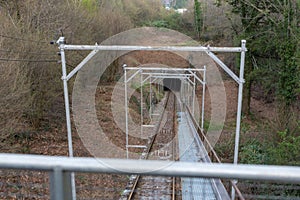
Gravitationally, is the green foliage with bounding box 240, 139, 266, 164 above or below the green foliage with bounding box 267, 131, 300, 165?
below

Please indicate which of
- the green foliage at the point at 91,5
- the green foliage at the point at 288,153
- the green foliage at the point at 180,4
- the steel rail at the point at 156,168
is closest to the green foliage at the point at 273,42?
the green foliage at the point at 288,153

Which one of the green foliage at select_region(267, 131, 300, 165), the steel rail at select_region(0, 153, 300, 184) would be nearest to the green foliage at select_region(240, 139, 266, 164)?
the green foliage at select_region(267, 131, 300, 165)

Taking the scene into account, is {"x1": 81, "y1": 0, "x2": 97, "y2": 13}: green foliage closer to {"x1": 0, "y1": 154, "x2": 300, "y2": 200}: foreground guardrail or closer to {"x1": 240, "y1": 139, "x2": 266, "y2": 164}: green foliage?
{"x1": 240, "y1": 139, "x2": 266, "y2": 164}: green foliage

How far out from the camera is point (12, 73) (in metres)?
7.75

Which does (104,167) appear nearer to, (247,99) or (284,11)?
(284,11)

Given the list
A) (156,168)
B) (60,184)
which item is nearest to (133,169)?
(156,168)

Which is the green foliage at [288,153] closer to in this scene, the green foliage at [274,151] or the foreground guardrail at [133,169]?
the green foliage at [274,151]

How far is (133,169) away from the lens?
1.10 metres

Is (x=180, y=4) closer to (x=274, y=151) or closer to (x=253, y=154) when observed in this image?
(x=253, y=154)

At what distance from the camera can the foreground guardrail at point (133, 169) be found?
104 cm

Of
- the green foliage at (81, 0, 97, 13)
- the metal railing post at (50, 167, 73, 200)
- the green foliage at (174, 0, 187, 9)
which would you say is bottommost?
the metal railing post at (50, 167, 73, 200)

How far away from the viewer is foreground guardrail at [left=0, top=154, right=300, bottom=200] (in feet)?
3.42

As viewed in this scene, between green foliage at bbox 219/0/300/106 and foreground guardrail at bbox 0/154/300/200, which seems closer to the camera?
foreground guardrail at bbox 0/154/300/200

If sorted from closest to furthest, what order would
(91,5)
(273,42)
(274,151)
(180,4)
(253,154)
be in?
(274,151)
(253,154)
(273,42)
(91,5)
(180,4)
